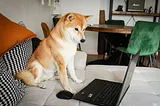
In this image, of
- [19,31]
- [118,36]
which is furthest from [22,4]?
[118,36]

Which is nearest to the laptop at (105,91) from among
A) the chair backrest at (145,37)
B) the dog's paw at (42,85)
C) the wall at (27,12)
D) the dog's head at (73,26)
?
the dog's paw at (42,85)

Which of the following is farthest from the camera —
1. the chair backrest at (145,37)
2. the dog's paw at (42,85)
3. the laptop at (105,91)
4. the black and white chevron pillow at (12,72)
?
the chair backrest at (145,37)

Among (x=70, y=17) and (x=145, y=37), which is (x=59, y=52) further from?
(x=145, y=37)

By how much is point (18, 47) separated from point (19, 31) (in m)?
0.13

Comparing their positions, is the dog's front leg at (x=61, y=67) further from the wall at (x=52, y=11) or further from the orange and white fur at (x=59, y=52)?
the wall at (x=52, y=11)

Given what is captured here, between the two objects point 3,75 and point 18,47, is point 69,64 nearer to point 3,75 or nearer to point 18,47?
point 18,47

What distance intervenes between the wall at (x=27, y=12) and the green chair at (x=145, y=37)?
156 centimetres

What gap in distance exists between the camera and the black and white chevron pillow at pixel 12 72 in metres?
0.84

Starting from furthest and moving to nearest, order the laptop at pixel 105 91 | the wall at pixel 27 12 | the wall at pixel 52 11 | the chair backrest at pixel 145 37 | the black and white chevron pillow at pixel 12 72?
the chair backrest at pixel 145 37 < the wall at pixel 52 11 < the wall at pixel 27 12 < the laptop at pixel 105 91 < the black and white chevron pillow at pixel 12 72

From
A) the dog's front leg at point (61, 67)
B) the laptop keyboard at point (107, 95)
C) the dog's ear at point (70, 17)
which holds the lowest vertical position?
the laptop keyboard at point (107, 95)

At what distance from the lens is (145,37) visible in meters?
2.47

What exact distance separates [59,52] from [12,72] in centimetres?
37

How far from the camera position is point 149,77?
4.63 ft

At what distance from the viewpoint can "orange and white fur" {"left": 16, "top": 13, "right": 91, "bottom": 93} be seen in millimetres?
1276
